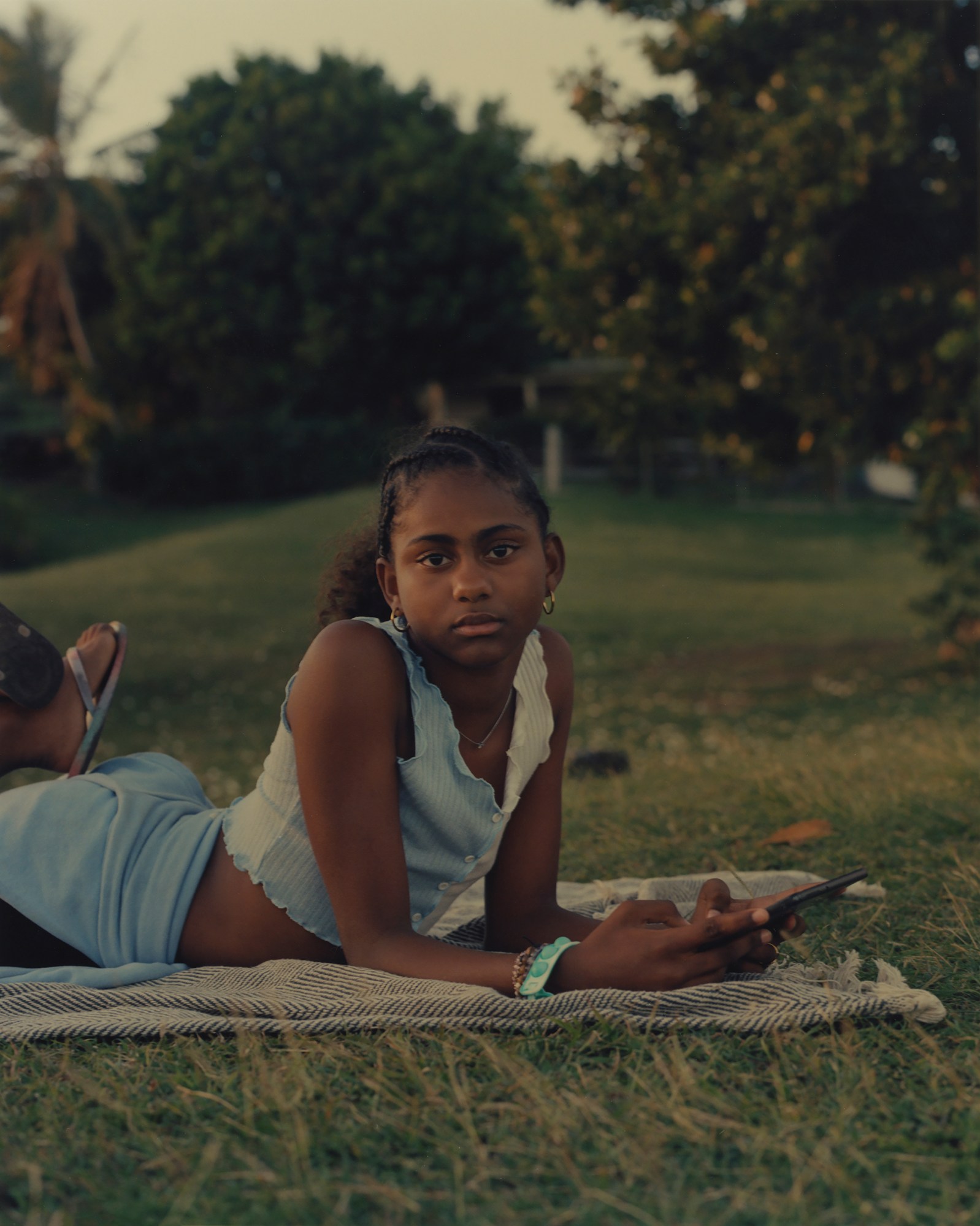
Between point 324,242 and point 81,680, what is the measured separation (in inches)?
1182

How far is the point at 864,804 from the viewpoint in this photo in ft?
13.2

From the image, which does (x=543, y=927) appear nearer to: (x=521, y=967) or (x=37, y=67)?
(x=521, y=967)

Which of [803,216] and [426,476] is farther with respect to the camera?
[803,216]

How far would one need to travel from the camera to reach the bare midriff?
2703 millimetres

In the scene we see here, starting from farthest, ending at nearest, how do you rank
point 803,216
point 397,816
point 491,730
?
point 803,216 → point 491,730 → point 397,816

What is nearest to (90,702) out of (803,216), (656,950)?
(656,950)

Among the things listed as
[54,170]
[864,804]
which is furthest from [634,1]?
[54,170]

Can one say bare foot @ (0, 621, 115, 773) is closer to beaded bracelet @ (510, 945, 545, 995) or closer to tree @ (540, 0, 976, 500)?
beaded bracelet @ (510, 945, 545, 995)

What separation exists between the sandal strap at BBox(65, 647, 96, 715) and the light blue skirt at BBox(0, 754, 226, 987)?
1.25 feet

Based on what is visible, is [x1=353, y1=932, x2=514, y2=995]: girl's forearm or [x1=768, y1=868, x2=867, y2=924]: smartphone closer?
[x1=768, y1=868, x2=867, y2=924]: smartphone

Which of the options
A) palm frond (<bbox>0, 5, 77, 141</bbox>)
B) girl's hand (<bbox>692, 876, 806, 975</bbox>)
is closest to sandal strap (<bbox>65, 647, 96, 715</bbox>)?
girl's hand (<bbox>692, 876, 806, 975</bbox>)

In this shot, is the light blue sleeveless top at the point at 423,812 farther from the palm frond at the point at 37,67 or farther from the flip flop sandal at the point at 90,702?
the palm frond at the point at 37,67

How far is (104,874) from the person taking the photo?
109 inches

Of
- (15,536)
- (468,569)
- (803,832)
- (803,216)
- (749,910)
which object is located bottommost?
(15,536)
